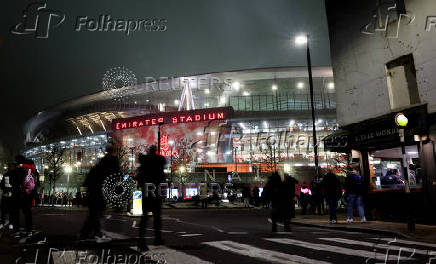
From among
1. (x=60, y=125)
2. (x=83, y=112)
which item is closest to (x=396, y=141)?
(x=83, y=112)

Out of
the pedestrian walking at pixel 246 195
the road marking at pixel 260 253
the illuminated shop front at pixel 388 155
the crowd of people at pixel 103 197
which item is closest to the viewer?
the road marking at pixel 260 253

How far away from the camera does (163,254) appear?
18.4 ft

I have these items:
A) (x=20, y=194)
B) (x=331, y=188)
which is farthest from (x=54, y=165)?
(x=331, y=188)

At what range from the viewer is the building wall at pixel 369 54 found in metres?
11.4

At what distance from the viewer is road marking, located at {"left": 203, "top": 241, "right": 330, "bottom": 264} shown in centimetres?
510

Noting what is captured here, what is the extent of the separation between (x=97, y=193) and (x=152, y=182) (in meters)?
1.26

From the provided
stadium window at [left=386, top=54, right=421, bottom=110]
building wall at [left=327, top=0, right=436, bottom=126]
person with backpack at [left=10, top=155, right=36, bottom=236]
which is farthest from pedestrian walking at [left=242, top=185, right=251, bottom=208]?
person with backpack at [left=10, top=155, right=36, bottom=236]

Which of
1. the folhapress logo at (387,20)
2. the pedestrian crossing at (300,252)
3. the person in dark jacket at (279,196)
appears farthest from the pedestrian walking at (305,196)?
the pedestrian crossing at (300,252)

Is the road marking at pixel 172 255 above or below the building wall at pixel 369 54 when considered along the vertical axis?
below

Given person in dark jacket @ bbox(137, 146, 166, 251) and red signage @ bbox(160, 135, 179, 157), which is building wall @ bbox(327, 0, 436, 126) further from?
red signage @ bbox(160, 135, 179, 157)

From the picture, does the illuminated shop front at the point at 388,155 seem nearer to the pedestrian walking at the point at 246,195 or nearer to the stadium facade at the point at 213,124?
the pedestrian walking at the point at 246,195

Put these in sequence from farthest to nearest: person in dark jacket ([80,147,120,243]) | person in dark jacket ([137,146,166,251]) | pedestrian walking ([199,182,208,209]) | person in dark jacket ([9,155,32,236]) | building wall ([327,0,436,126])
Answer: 1. pedestrian walking ([199,182,208,209])
2. building wall ([327,0,436,126])
3. person in dark jacket ([9,155,32,236])
4. person in dark jacket ([80,147,120,243])
5. person in dark jacket ([137,146,166,251])

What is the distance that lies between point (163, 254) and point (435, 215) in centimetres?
900

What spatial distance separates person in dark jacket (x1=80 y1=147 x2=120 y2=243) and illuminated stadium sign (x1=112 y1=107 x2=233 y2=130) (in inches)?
1836
